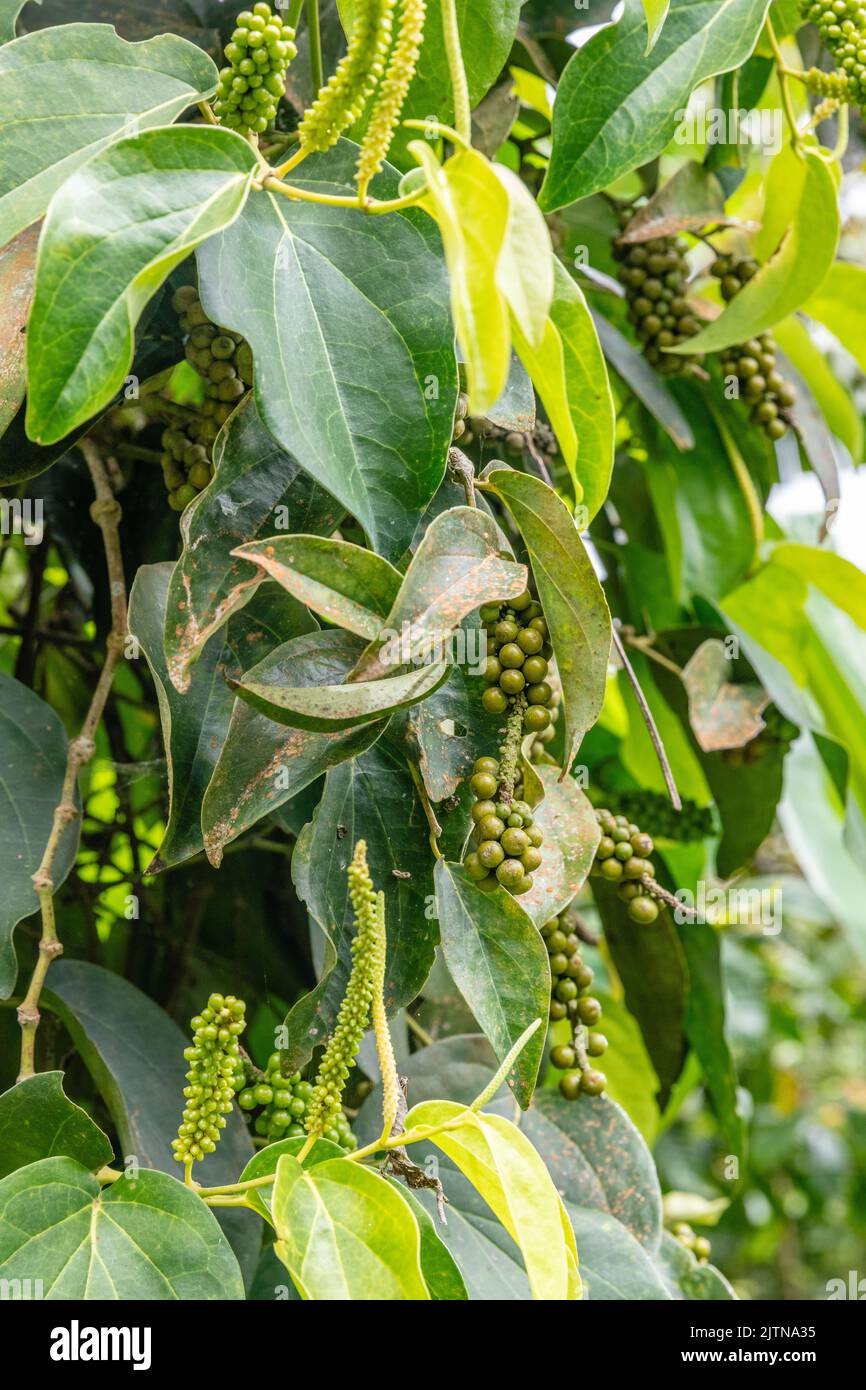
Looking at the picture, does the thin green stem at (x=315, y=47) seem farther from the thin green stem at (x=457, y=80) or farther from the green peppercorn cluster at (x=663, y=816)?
the green peppercorn cluster at (x=663, y=816)

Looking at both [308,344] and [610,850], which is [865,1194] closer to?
[610,850]

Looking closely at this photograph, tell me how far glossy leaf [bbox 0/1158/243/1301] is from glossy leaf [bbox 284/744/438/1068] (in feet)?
0.23

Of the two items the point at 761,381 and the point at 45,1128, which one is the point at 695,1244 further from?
the point at 761,381

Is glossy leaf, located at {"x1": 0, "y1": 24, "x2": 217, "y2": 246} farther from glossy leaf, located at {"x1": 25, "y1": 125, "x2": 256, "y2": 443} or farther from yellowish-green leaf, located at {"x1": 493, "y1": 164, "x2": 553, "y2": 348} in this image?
yellowish-green leaf, located at {"x1": 493, "y1": 164, "x2": 553, "y2": 348}

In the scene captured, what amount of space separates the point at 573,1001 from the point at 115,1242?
235 mm

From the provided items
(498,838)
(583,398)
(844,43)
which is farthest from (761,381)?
(498,838)

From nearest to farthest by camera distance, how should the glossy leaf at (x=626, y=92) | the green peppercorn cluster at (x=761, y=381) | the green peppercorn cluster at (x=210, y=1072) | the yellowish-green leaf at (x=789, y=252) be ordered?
the green peppercorn cluster at (x=210, y=1072), the glossy leaf at (x=626, y=92), the yellowish-green leaf at (x=789, y=252), the green peppercorn cluster at (x=761, y=381)

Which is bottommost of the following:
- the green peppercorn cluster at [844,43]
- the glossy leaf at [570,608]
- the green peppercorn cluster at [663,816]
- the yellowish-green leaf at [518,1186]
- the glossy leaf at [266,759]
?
the green peppercorn cluster at [663,816]

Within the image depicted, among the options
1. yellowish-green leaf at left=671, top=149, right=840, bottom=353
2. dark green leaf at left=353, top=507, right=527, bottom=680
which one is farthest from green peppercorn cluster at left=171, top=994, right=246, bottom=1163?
yellowish-green leaf at left=671, top=149, right=840, bottom=353

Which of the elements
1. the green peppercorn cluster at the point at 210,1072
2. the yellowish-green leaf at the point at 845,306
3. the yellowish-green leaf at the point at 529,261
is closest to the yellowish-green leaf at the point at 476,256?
the yellowish-green leaf at the point at 529,261

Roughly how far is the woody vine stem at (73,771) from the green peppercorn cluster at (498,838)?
0.59 ft

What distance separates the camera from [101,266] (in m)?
0.39

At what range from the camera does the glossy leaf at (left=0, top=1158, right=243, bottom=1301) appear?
0.44 m

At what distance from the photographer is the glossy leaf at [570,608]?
1.57 feet
